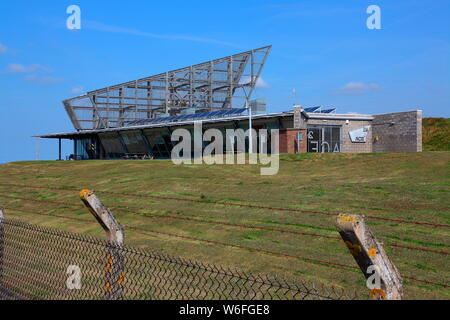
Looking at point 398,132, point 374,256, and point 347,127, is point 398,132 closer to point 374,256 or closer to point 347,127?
point 347,127

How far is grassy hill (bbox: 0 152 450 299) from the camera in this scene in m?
8.91

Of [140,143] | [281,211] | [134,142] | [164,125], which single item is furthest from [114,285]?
[134,142]

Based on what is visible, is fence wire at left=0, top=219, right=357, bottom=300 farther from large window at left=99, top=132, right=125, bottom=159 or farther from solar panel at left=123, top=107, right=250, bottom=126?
large window at left=99, top=132, right=125, bottom=159

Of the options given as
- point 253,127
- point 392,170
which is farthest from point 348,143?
point 392,170

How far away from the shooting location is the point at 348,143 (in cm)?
3922

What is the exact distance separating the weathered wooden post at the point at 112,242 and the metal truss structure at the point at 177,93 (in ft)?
178

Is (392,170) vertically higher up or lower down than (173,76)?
lower down

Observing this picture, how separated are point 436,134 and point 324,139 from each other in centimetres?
1810

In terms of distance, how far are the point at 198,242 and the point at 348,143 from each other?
30.3m

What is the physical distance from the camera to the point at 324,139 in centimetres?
3878

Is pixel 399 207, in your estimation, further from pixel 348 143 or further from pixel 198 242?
pixel 348 143

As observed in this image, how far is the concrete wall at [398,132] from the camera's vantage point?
3712 cm

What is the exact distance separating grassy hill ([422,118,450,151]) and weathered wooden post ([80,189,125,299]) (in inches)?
1820

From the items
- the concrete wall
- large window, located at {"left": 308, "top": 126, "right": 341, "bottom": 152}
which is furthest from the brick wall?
the concrete wall
